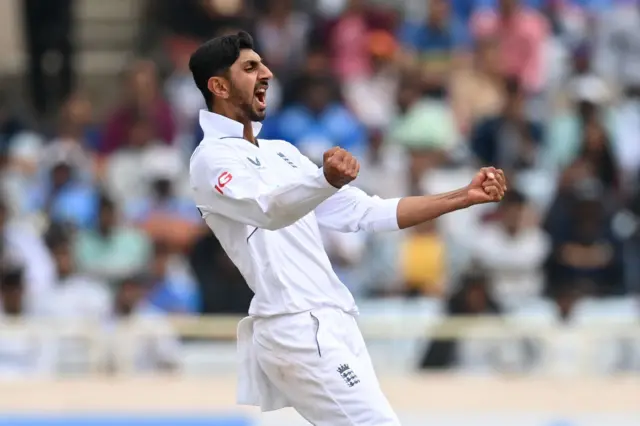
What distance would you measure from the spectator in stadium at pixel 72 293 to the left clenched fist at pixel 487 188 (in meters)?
5.00

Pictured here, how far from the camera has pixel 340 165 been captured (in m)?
4.17

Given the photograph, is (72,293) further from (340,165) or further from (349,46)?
(340,165)

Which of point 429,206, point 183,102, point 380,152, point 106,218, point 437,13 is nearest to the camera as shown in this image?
point 429,206

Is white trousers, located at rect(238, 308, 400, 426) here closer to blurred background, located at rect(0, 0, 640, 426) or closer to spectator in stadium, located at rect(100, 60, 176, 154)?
blurred background, located at rect(0, 0, 640, 426)

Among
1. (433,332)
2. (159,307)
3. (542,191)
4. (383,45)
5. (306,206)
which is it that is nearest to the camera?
(306,206)

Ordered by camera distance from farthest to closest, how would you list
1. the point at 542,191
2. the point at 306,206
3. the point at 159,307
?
the point at 542,191, the point at 159,307, the point at 306,206

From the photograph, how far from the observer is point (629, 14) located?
11852 mm

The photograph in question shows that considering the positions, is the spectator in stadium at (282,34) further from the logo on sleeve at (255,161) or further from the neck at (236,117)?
the logo on sleeve at (255,161)

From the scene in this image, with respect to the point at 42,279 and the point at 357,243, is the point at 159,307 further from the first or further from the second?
the point at 357,243

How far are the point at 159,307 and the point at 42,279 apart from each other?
2.48ft

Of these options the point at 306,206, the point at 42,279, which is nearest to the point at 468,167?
the point at 42,279

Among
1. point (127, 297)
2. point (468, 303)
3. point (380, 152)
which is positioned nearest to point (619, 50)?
point (380, 152)

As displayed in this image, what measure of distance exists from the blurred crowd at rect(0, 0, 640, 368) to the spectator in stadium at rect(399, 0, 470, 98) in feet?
0.05

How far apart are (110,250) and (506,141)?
9.45 feet
